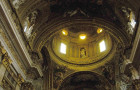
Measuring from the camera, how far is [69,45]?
79.3ft

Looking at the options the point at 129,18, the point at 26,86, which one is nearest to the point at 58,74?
the point at 26,86

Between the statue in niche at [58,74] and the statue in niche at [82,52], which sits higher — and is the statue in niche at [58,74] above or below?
below

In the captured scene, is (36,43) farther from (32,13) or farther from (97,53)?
(97,53)

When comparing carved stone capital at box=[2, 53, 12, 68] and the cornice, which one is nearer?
carved stone capital at box=[2, 53, 12, 68]

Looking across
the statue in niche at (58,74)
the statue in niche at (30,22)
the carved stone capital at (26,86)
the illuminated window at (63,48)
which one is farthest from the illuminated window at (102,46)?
the carved stone capital at (26,86)

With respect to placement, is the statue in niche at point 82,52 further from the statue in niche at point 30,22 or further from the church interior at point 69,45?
the statue in niche at point 30,22

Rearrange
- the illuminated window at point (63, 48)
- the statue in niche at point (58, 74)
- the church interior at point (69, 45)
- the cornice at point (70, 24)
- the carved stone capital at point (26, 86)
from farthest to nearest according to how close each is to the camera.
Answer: the illuminated window at point (63, 48)
the statue in niche at point (58, 74)
the cornice at point (70, 24)
the carved stone capital at point (26, 86)
the church interior at point (69, 45)

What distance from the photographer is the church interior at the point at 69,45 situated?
35.1ft

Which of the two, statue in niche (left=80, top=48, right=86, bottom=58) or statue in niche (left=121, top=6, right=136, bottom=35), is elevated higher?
statue in niche (left=80, top=48, right=86, bottom=58)

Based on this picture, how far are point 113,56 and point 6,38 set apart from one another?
13480 millimetres

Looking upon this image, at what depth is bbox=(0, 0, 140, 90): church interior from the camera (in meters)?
10.7

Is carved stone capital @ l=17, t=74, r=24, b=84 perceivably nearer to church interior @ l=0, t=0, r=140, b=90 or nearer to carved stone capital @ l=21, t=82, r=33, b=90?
church interior @ l=0, t=0, r=140, b=90

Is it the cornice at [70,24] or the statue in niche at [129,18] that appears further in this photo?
the cornice at [70,24]

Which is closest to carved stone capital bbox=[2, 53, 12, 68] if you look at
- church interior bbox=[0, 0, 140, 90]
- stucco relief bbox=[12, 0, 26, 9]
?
church interior bbox=[0, 0, 140, 90]
